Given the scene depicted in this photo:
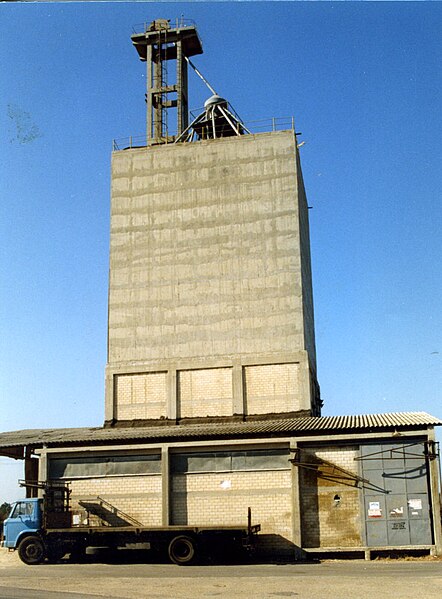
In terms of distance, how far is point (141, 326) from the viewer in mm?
40281

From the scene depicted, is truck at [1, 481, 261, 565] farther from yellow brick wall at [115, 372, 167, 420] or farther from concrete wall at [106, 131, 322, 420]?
concrete wall at [106, 131, 322, 420]

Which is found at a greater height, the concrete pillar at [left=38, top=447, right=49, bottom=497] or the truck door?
the concrete pillar at [left=38, top=447, right=49, bottom=497]

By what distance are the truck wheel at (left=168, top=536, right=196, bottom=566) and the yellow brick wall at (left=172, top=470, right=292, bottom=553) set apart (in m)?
3.42

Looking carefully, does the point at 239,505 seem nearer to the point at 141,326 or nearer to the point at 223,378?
the point at 223,378

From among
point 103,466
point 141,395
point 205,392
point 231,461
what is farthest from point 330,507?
point 141,395

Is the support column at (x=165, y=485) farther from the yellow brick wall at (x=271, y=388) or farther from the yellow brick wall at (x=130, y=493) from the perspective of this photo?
the yellow brick wall at (x=271, y=388)

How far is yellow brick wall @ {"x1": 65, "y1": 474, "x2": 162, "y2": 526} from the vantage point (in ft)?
97.5

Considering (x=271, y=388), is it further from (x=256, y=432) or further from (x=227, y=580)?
(x=227, y=580)

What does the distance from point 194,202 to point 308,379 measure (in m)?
12.2

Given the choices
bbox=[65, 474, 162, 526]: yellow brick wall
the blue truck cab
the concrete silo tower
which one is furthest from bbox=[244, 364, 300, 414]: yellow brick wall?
the blue truck cab

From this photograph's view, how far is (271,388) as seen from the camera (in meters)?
37.7

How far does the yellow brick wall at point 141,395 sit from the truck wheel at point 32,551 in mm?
12603

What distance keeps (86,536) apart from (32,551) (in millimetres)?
2086

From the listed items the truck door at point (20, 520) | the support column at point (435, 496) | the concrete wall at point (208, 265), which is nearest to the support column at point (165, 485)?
the truck door at point (20, 520)
